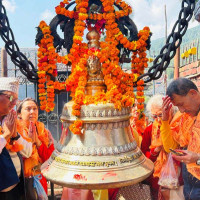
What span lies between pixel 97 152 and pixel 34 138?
1900mm

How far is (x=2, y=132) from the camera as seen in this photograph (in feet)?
6.90

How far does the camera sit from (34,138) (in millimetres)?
2883

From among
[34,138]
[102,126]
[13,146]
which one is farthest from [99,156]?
[34,138]

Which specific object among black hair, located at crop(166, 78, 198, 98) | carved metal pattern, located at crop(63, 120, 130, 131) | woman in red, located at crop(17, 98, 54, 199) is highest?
black hair, located at crop(166, 78, 198, 98)

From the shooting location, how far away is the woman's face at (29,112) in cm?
294

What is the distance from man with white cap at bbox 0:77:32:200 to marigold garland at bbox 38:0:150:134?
21.7 inches

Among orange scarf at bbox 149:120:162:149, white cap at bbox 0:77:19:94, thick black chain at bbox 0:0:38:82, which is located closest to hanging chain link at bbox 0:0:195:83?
thick black chain at bbox 0:0:38:82

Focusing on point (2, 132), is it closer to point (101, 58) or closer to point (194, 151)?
point (101, 58)

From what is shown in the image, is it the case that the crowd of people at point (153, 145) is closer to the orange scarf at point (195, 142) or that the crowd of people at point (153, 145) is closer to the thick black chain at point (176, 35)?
the orange scarf at point (195, 142)

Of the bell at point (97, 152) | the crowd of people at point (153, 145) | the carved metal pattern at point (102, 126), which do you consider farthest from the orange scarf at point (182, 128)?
the carved metal pattern at point (102, 126)

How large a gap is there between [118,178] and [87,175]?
145mm

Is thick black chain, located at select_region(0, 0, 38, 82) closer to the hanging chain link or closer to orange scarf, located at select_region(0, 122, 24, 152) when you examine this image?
the hanging chain link

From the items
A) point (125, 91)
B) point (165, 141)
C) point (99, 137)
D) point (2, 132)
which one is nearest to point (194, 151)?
point (165, 141)

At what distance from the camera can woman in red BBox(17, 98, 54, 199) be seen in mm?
2840
